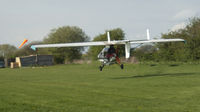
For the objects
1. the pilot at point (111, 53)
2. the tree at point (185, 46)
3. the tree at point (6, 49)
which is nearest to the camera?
the pilot at point (111, 53)

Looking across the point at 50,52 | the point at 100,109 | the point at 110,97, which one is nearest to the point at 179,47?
the point at 110,97

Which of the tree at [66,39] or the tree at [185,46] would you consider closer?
the tree at [185,46]

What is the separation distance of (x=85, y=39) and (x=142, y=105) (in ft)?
272

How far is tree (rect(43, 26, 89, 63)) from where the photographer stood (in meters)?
82.1

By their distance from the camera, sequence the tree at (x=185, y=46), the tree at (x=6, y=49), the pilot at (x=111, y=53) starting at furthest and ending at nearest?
the tree at (x=6, y=49)
the tree at (x=185, y=46)
the pilot at (x=111, y=53)

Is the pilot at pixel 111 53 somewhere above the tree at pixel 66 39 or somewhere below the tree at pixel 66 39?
below

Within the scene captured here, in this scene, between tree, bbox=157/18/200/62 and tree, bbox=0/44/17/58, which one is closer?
tree, bbox=157/18/200/62

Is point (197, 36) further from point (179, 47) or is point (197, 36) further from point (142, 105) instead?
point (142, 105)

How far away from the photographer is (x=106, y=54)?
2333cm

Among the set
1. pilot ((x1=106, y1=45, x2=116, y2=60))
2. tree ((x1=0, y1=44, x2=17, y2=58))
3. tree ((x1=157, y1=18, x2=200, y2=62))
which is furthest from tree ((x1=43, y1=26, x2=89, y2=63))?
pilot ((x1=106, y1=45, x2=116, y2=60))

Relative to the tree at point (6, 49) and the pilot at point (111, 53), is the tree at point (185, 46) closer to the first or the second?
the pilot at point (111, 53)

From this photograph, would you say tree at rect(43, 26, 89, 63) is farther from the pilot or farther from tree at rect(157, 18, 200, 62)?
the pilot

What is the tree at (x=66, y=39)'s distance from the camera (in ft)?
269

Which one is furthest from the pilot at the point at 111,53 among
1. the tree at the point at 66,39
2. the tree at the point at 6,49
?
the tree at the point at 6,49
